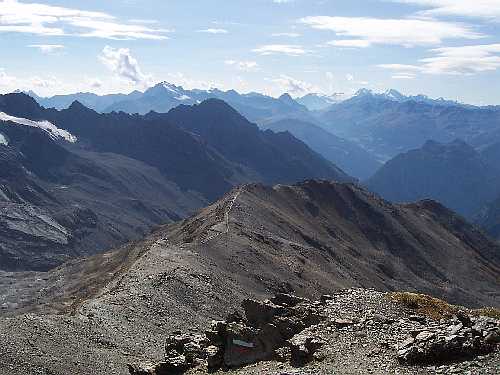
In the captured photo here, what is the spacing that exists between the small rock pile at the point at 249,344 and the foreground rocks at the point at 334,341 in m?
0.06

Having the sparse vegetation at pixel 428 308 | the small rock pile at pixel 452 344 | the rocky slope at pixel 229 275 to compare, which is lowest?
the rocky slope at pixel 229 275

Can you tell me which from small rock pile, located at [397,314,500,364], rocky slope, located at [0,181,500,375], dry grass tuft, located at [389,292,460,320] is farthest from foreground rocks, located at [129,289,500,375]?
rocky slope, located at [0,181,500,375]

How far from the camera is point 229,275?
80.2m

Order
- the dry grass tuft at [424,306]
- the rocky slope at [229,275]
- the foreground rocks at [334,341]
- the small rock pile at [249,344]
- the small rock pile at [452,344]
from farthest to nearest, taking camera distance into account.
A: the rocky slope at [229,275] → the dry grass tuft at [424,306] → the small rock pile at [249,344] → the foreground rocks at [334,341] → the small rock pile at [452,344]

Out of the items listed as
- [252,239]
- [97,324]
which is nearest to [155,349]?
[97,324]

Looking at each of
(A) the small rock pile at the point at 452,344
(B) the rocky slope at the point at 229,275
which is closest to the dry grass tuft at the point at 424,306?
(A) the small rock pile at the point at 452,344

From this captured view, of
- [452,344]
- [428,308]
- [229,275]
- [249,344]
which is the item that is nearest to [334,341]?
[249,344]

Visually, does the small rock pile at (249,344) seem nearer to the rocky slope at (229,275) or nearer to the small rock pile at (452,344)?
the small rock pile at (452,344)

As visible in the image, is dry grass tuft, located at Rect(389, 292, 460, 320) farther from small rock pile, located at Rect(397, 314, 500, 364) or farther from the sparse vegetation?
small rock pile, located at Rect(397, 314, 500, 364)

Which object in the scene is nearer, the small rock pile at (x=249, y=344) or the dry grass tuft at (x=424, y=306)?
the small rock pile at (x=249, y=344)

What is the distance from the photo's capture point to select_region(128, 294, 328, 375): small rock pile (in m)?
33.0

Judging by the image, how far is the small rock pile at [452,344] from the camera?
2712 cm

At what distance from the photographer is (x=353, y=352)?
30.9 meters

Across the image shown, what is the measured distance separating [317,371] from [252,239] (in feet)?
257
